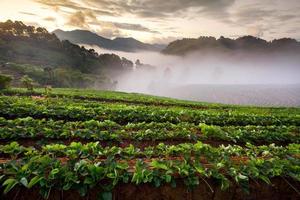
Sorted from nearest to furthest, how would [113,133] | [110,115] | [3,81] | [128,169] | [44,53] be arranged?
[128,169] → [113,133] → [110,115] → [3,81] → [44,53]

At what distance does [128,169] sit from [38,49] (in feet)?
550

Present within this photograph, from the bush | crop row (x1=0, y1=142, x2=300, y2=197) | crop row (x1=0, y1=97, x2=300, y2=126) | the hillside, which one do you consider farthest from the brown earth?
the hillside

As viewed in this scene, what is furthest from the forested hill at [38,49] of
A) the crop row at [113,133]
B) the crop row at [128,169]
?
the crop row at [128,169]

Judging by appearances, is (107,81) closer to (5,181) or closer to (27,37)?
(27,37)

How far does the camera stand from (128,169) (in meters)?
6.07

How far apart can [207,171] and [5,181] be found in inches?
170

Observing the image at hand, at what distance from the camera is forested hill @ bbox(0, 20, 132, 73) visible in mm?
141625

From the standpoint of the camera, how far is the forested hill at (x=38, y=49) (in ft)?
465

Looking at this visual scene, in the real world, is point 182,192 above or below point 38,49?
below

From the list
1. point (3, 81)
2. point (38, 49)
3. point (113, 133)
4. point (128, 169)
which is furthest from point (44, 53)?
point (128, 169)

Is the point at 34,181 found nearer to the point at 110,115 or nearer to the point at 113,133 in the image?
the point at 113,133

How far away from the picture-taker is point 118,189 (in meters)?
5.67

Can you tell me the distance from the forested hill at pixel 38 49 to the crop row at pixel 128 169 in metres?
145

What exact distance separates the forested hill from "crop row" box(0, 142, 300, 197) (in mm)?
145230
